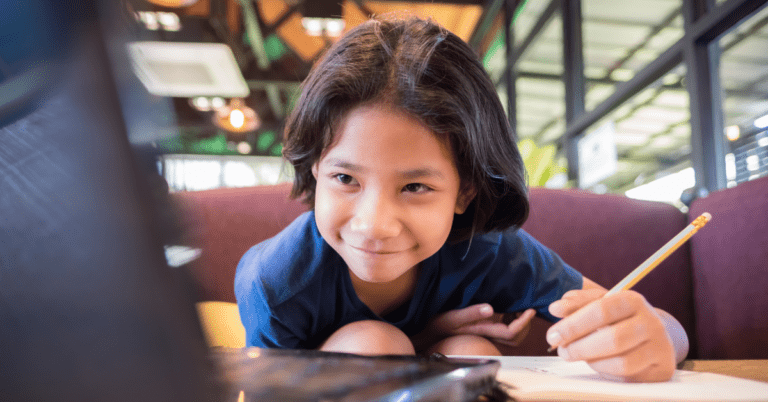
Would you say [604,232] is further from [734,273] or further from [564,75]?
[564,75]

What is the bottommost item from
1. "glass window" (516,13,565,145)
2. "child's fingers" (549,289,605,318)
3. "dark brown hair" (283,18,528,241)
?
"child's fingers" (549,289,605,318)

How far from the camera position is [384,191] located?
1.61 feet

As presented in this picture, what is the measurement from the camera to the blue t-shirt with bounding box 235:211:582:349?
2.06 ft

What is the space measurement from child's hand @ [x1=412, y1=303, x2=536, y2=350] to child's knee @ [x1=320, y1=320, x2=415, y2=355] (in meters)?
0.12

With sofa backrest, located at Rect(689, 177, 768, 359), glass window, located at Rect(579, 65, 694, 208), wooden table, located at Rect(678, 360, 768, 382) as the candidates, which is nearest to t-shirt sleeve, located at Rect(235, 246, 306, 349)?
wooden table, located at Rect(678, 360, 768, 382)

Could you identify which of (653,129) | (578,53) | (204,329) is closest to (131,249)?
(204,329)

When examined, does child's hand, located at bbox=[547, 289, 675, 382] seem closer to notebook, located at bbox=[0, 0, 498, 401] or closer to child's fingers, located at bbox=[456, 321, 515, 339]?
child's fingers, located at bbox=[456, 321, 515, 339]

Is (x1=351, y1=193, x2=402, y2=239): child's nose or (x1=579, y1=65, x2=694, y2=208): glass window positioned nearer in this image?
(x1=351, y1=193, x2=402, y2=239): child's nose

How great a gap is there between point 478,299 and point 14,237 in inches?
26.9

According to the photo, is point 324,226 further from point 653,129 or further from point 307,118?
point 653,129

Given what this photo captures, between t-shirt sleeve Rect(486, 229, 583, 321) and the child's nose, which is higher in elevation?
the child's nose

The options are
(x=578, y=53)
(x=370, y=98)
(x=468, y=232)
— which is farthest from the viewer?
(x=578, y=53)

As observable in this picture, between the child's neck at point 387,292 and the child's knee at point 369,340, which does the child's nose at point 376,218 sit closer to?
the child's knee at point 369,340

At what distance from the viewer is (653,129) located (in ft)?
8.95
